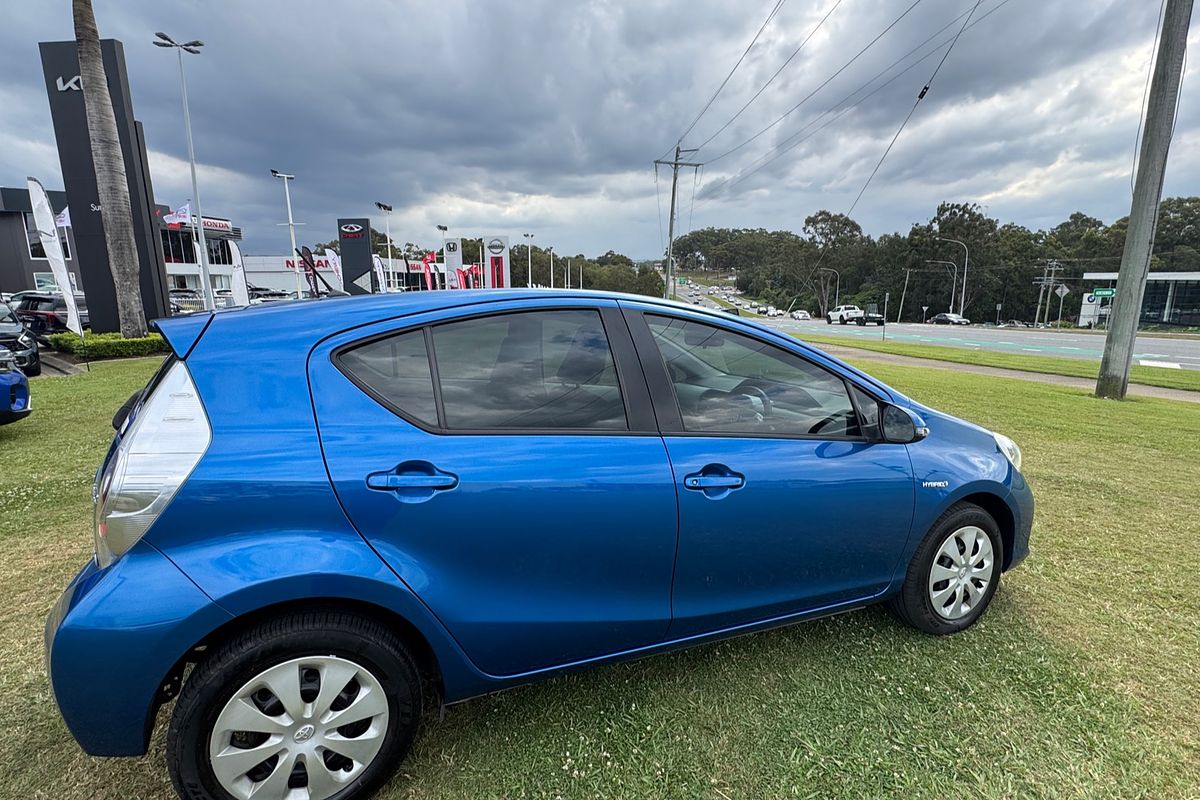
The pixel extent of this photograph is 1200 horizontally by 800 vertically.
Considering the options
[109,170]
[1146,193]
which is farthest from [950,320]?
[109,170]

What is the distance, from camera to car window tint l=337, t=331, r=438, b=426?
179cm

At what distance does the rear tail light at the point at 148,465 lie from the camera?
1538 mm

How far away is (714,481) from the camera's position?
6.75 feet

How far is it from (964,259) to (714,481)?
81402mm

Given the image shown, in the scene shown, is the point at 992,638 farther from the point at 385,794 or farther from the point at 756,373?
the point at 385,794

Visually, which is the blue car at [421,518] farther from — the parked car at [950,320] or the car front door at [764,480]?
the parked car at [950,320]

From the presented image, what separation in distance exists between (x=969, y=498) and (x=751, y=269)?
121m

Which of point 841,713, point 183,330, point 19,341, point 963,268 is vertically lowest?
point 841,713

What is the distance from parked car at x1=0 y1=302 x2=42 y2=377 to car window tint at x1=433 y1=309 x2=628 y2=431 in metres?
12.7

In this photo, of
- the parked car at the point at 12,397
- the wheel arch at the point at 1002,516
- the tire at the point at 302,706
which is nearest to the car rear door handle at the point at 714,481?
the tire at the point at 302,706

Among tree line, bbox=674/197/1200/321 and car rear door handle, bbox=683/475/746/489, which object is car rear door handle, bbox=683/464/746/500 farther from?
tree line, bbox=674/197/1200/321

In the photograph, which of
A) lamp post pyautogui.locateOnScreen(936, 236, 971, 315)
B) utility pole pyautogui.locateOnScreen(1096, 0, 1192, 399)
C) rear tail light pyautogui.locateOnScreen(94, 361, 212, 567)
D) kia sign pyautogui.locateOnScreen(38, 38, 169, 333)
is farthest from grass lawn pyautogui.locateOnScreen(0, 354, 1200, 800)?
lamp post pyautogui.locateOnScreen(936, 236, 971, 315)

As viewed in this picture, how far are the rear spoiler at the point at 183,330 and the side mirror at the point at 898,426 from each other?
2.59 m

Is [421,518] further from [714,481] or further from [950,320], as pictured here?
[950,320]
